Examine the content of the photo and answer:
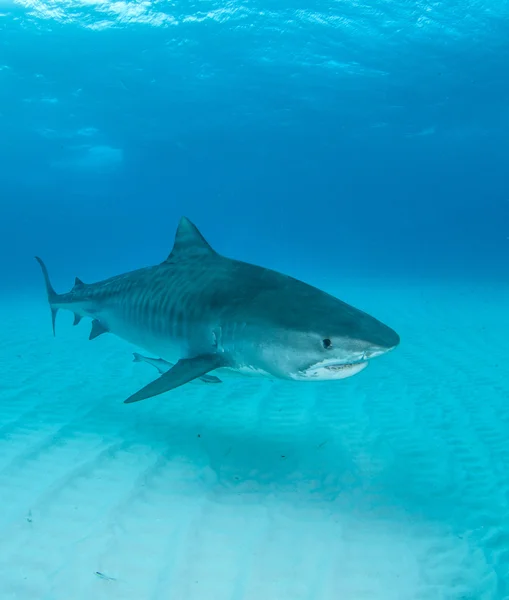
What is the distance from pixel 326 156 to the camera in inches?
1939

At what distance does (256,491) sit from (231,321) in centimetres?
135

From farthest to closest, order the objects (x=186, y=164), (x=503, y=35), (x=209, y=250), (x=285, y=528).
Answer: (x=186, y=164)
(x=503, y=35)
(x=209, y=250)
(x=285, y=528)

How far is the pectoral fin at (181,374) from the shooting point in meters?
3.49

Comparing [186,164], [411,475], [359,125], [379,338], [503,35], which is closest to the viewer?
[379,338]

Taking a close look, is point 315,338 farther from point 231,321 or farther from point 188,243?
point 188,243

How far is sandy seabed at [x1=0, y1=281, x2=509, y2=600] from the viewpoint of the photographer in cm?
279

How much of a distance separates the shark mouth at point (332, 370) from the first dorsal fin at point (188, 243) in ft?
6.32

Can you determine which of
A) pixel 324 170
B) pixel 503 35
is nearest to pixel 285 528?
pixel 503 35

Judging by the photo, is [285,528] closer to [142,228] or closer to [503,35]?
[503,35]

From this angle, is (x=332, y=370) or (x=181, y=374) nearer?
(x=332, y=370)

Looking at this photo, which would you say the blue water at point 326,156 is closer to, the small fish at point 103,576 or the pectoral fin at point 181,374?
the small fish at point 103,576

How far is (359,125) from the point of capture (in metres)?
37.6

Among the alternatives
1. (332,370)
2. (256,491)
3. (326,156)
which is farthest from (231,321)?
(326,156)

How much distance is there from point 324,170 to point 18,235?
4139 inches
